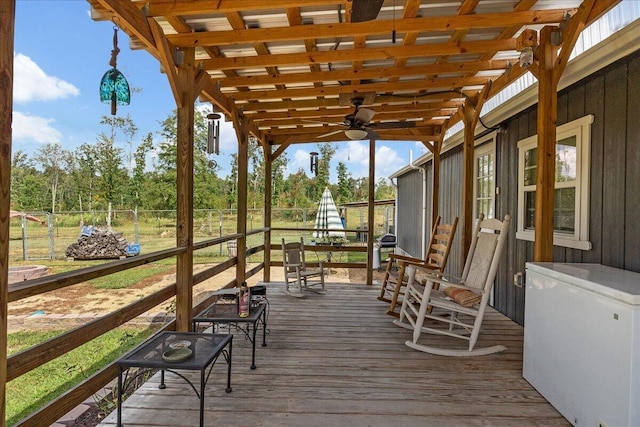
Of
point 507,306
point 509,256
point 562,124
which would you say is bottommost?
point 507,306

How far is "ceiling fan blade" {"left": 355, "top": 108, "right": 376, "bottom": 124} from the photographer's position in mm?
3949

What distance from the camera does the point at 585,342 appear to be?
185 centimetres

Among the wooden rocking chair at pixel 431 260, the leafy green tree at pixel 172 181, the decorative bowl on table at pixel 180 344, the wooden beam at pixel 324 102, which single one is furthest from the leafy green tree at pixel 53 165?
the decorative bowl on table at pixel 180 344

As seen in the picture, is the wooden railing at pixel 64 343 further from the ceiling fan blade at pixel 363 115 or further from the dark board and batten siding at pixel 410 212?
the dark board and batten siding at pixel 410 212

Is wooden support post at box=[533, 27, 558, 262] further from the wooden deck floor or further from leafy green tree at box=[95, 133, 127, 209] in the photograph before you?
leafy green tree at box=[95, 133, 127, 209]

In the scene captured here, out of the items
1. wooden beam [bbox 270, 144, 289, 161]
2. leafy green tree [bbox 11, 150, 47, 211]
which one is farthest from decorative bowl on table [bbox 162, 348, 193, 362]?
leafy green tree [bbox 11, 150, 47, 211]

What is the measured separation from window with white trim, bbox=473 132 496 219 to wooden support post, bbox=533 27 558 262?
2139 millimetres

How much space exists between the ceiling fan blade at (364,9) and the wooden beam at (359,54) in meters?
1.29

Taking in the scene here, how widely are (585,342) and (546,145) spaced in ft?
4.46

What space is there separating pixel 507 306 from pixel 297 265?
261 cm

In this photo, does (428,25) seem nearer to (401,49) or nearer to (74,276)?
(401,49)

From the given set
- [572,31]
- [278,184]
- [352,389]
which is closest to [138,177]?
[278,184]

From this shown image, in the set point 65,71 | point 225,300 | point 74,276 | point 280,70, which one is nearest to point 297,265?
point 225,300

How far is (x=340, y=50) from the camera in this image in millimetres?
3170
